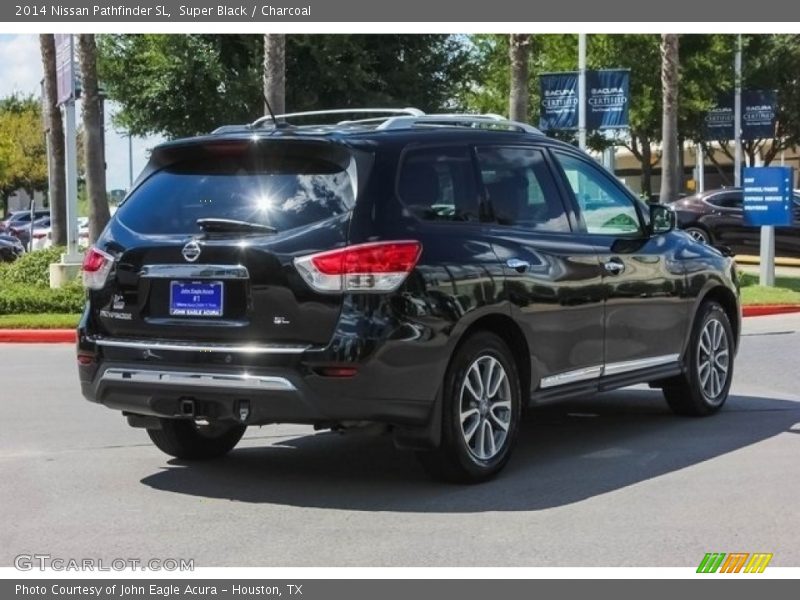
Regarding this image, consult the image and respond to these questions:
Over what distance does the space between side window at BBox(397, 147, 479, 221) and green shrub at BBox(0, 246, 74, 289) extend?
50.8 ft

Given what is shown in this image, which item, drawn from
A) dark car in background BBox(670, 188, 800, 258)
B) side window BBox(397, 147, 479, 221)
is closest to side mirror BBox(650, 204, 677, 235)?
side window BBox(397, 147, 479, 221)

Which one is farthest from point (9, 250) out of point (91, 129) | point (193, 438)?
point (193, 438)

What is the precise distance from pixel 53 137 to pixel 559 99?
11084 mm

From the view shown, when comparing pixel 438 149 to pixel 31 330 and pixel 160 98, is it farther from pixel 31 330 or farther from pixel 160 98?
pixel 160 98

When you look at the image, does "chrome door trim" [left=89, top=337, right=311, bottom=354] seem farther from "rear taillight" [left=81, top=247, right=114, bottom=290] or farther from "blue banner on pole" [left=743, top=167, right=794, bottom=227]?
"blue banner on pole" [left=743, top=167, right=794, bottom=227]

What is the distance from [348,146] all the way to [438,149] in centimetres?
66

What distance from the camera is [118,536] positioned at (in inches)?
237

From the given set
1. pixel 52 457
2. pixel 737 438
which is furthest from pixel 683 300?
pixel 52 457

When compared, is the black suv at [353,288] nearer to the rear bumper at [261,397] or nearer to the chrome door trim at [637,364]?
the rear bumper at [261,397]

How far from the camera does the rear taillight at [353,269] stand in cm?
636

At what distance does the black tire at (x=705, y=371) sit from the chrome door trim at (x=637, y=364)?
28 centimetres

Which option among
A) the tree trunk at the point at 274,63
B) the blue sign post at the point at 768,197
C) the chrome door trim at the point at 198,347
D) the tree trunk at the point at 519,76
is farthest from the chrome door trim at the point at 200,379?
the tree trunk at the point at 519,76

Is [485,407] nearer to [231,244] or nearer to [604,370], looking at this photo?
[604,370]

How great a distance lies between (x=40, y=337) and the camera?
16234 millimetres
